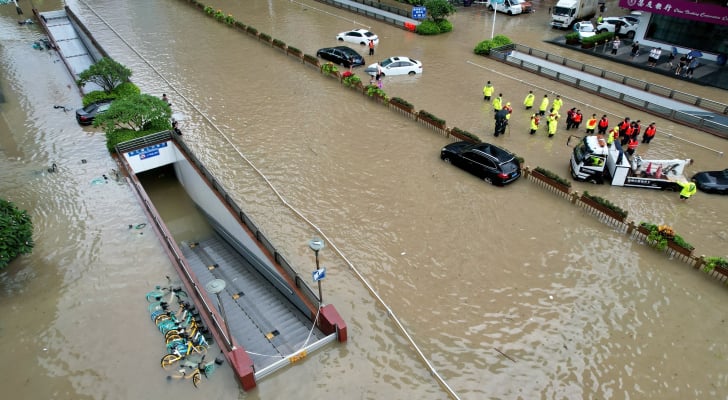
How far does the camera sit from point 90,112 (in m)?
24.8

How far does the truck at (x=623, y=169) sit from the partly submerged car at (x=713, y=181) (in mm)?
687

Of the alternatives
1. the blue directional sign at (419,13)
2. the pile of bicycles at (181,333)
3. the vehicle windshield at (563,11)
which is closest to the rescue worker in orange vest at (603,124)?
the vehicle windshield at (563,11)

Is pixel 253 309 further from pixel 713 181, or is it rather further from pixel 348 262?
pixel 713 181

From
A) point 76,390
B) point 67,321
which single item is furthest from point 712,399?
point 67,321

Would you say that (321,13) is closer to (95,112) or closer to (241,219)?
(95,112)

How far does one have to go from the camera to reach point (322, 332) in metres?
13.3

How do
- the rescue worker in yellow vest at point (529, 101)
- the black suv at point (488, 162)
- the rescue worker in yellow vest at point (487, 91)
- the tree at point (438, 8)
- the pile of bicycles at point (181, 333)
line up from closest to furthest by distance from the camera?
the pile of bicycles at point (181, 333)
the black suv at point (488, 162)
the rescue worker in yellow vest at point (529, 101)
the rescue worker in yellow vest at point (487, 91)
the tree at point (438, 8)

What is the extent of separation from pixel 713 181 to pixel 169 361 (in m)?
21.2

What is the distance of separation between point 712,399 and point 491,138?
14.2 m

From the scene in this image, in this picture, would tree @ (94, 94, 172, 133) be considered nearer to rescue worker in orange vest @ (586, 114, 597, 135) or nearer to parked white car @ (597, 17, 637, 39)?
rescue worker in orange vest @ (586, 114, 597, 135)

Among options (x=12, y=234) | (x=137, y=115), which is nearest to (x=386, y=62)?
(x=137, y=115)

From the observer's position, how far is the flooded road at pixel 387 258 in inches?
476

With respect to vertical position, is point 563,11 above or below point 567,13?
above

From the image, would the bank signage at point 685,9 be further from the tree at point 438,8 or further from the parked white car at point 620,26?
the tree at point 438,8
